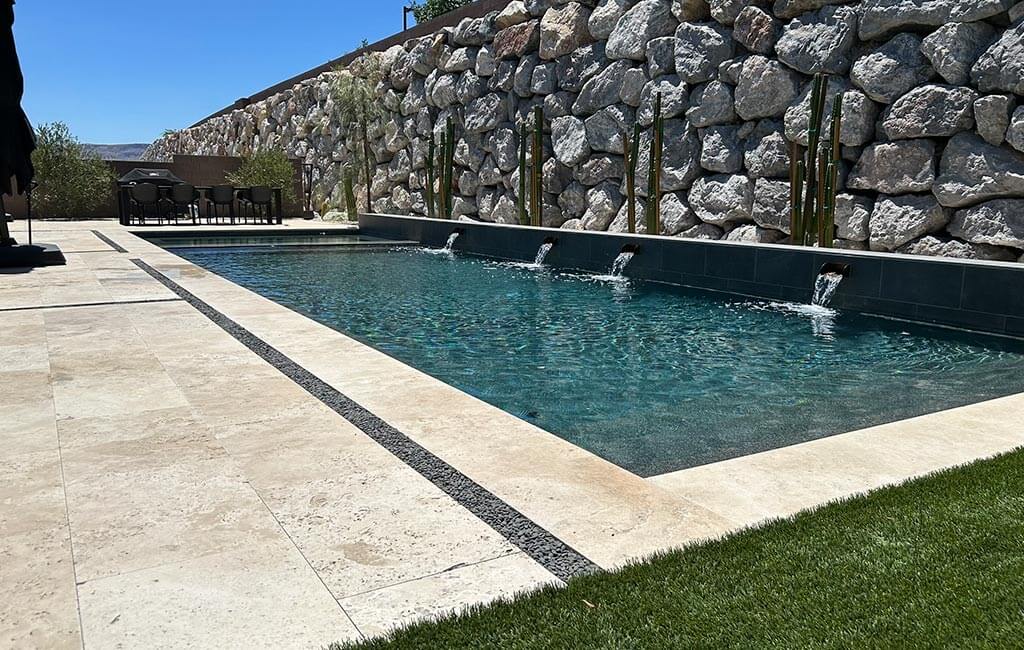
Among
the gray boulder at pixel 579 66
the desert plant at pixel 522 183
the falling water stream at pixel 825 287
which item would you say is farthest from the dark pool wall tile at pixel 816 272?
the gray boulder at pixel 579 66

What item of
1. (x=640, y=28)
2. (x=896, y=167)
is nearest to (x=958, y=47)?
(x=896, y=167)

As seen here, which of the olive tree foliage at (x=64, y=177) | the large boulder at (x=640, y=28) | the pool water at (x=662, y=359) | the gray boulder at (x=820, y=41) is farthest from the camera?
the olive tree foliage at (x=64, y=177)

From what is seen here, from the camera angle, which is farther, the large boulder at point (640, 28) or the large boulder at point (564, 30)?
the large boulder at point (564, 30)

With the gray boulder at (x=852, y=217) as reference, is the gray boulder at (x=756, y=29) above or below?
above

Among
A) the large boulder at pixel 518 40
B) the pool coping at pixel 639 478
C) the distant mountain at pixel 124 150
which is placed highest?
the distant mountain at pixel 124 150

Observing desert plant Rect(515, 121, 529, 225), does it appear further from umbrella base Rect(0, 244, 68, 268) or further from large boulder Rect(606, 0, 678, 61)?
umbrella base Rect(0, 244, 68, 268)

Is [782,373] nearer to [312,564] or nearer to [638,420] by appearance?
[638,420]

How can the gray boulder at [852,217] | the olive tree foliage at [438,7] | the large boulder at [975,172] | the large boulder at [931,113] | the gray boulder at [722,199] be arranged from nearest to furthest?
the large boulder at [975,172], the large boulder at [931,113], the gray boulder at [852,217], the gray boulder at [722,199], the olive tree foliage at [438,7]

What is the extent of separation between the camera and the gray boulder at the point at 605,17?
12230 millimetres

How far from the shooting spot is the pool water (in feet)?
12.1

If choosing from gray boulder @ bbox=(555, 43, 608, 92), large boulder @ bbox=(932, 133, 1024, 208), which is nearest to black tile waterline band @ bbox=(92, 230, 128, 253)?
gray boulder @ bbox=(555, 43, 608, 92)

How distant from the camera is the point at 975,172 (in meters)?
7.97

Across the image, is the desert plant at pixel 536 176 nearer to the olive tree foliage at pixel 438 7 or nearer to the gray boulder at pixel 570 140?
the gray boulder at pixel 570 140

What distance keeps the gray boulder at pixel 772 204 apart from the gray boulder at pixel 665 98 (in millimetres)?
1823
